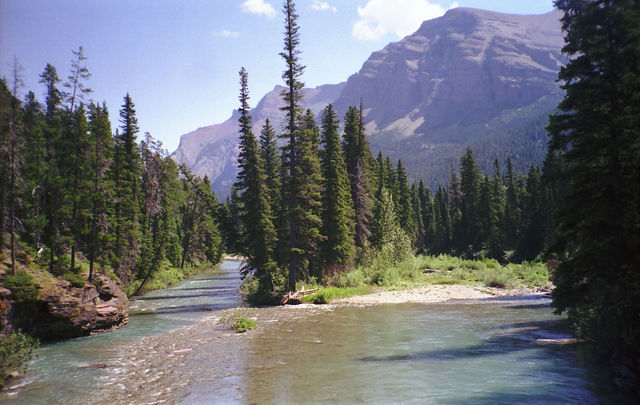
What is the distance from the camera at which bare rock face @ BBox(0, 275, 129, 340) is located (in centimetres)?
1953

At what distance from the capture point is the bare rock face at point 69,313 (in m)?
19.5

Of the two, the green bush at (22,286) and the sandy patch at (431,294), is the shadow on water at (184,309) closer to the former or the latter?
the sandy patch at (431,294)

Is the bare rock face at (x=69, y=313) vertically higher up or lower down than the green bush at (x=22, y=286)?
lower down

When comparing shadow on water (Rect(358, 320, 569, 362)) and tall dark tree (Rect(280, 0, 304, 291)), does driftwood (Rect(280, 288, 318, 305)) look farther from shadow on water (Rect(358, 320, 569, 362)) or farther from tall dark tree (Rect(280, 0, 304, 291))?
shadow on water (Rect(358, 320, 569, 362))

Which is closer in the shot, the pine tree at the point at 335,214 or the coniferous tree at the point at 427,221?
the pine tree at the point at 335,214

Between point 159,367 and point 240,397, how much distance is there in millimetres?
5272

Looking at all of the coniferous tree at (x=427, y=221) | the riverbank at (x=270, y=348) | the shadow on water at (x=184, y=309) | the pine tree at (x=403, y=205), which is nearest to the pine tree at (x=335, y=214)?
the riverbank at (x=270, y=348)

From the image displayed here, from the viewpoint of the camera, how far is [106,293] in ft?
87.2

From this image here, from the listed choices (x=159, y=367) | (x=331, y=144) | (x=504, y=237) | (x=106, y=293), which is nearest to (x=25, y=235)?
(x=106, y=293)

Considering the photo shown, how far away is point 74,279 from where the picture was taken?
2367 cm

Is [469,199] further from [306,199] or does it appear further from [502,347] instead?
[502,347]

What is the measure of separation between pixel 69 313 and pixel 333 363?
1526 cm

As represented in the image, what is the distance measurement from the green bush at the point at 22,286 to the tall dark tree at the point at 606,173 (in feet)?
77.0

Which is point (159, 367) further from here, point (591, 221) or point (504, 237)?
point (504, 237)
